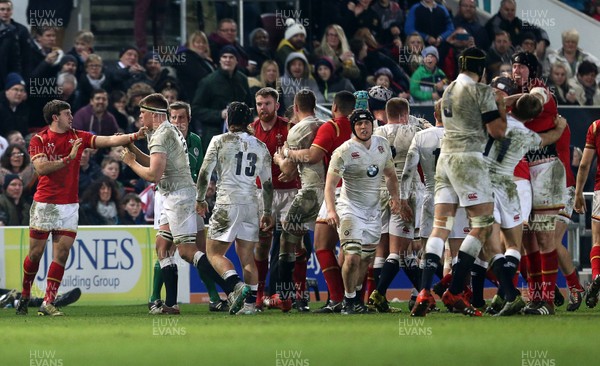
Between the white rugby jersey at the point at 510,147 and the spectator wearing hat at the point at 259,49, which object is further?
the spectator wearing hat at the point at 259,49

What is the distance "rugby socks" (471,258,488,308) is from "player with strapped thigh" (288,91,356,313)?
1680mm

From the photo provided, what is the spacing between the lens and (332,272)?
16562 millimetres

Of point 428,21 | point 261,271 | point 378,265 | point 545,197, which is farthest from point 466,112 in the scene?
point 428,21

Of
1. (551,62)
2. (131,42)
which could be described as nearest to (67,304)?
(131,42)

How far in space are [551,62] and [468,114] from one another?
13.2 meters

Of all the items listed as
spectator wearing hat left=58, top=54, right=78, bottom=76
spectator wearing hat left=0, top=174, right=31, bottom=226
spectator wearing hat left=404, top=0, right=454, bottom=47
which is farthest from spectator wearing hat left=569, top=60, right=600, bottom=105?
spectator wearing hat left=0, top=174, right=31, bottom=226

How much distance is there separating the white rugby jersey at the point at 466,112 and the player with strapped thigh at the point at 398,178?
252 centimetres

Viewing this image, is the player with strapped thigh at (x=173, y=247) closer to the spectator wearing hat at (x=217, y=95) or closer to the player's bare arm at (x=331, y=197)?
the player's bare arm at (x=331, y=197)

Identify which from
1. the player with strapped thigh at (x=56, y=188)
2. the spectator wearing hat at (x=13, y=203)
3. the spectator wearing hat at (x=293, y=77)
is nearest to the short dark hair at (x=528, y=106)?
the player with strapped thigh at (x=56, y=188)

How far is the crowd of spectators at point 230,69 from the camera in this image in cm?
2308

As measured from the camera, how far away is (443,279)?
54.4 feet

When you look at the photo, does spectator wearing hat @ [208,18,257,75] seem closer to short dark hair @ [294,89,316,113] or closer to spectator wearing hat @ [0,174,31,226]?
spectator wearing hat @ [0,174,31,226]

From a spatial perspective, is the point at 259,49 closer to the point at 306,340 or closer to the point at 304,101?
the point at 304,101

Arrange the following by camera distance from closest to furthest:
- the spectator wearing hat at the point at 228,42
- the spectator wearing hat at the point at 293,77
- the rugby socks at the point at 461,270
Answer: the rugby socks at the point at 461,270, the spectator wearing hat at the point at 293,77, the spectator wearing hat at the point at 228,42
